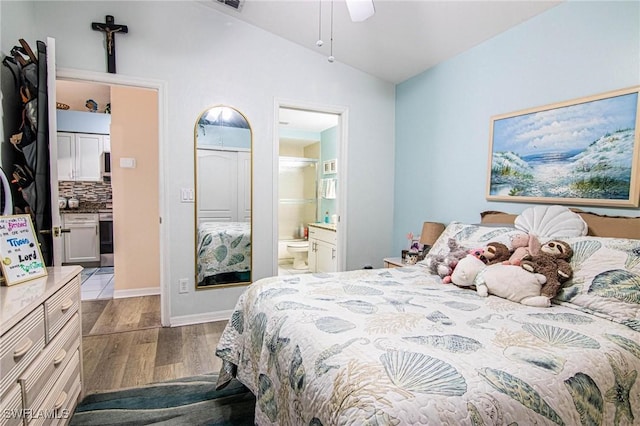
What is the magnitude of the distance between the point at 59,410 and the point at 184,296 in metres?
1.56

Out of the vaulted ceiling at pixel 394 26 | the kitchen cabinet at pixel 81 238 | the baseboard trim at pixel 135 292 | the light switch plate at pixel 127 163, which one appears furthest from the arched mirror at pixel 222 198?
the kitchen cabinet at pixel 81 238

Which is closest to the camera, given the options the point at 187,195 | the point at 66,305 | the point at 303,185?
the point at 66,305

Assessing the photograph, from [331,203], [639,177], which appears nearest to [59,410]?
[639,177]

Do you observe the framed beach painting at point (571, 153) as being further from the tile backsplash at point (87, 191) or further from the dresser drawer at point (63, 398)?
the tile backsplash at point (87, 191)

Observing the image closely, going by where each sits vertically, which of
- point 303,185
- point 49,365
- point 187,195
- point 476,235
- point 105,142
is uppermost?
point 105,142

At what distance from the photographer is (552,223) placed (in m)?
2.00

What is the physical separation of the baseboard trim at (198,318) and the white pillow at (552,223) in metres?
2.60

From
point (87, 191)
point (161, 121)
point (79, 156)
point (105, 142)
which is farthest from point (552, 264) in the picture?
point (87, 191)

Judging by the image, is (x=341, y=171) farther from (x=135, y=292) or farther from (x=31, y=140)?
(x=135, y=292)

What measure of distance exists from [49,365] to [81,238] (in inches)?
183

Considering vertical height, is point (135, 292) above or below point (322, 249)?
below

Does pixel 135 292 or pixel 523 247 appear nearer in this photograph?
pixel 523 247

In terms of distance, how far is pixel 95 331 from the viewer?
9.47 feet

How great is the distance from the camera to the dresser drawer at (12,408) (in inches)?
40.8
